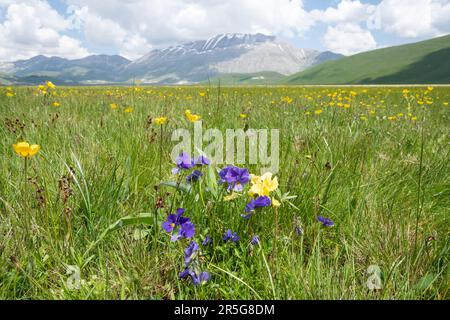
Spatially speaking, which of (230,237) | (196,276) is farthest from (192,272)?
(230,237)

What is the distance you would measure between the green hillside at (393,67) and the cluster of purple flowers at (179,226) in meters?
125

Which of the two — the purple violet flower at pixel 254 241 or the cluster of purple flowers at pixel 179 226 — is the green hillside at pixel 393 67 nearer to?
the purple violet flower at pixel 254 241

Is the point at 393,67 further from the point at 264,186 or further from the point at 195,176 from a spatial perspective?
the point at 264,186

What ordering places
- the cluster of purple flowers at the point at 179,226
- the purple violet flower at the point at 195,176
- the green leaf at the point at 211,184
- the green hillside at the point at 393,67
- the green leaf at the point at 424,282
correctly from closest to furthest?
the green leaf at the point at 424,282 → the cluster of purple flowers at the point at 179,226 → the purple violet flower at the point at 195,176 → the green leaf at the point at 211,184 → the green hillside at the point at 393,67

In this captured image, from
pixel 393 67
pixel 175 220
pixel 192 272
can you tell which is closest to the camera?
pixel 192 272

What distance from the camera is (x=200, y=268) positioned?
1206 mm

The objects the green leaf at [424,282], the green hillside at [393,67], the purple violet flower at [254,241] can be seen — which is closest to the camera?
the green leaf at [424,282]

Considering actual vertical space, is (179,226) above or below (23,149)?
below

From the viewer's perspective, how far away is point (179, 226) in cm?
130

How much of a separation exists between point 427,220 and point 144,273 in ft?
4.70

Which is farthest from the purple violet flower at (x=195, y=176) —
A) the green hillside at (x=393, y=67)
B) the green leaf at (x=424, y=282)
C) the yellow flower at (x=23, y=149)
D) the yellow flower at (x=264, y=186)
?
the green hillside at (x=393, y=67)

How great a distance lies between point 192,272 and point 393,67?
513ft

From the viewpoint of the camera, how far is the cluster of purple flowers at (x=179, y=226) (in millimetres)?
1229
